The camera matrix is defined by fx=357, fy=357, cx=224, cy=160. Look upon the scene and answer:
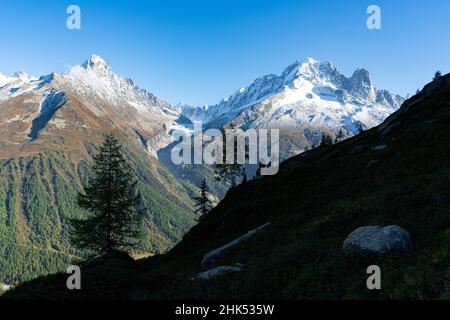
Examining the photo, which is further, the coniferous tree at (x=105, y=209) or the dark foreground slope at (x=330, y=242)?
the coniferous tree at (x=105, y=209)

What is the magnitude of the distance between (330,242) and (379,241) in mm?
3121

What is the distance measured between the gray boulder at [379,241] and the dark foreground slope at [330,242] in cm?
35

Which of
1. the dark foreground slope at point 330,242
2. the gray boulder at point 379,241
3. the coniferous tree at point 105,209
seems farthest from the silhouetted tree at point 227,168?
the gray boulder at point 379,241

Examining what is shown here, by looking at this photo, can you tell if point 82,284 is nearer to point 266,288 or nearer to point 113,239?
point 266,288

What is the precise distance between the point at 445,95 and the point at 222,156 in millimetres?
40949

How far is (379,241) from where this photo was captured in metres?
13.6

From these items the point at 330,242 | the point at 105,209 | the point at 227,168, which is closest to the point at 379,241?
the point at 330,242

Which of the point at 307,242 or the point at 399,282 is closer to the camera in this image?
the point at 399,282

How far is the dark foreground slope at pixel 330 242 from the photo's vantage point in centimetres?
1186

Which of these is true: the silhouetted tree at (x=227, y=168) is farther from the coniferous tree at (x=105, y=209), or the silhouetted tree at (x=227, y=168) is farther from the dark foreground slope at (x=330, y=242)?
the dark foreground slope at (x=330, y=242)

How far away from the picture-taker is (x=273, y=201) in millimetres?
35594

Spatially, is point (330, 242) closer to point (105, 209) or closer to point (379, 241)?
point (379, 241)
